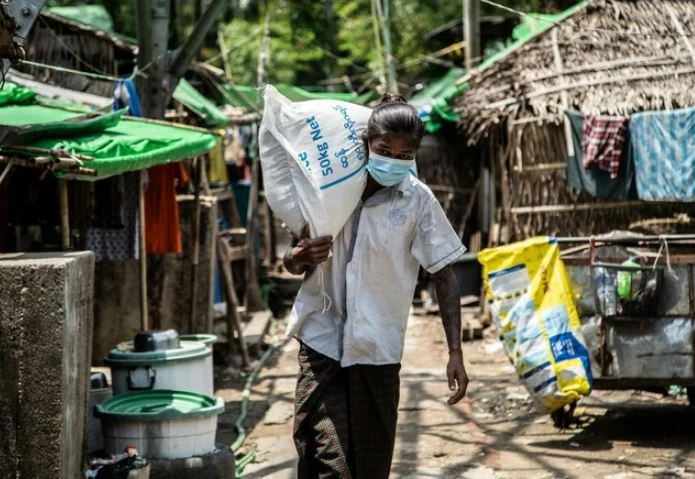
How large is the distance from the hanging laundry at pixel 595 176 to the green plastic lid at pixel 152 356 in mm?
5994

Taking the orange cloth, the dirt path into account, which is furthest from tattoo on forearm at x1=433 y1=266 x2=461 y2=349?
the orange cloth

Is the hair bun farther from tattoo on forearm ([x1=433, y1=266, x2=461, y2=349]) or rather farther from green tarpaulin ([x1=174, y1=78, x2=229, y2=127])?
green tarpaulin ([x1=174, y1=78, x2=229, y2=127])

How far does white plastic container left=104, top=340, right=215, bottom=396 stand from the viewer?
7.09 m

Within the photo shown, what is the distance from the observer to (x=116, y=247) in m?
9.30

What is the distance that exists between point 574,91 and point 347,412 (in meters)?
8.63

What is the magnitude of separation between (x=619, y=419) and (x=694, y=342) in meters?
1.35

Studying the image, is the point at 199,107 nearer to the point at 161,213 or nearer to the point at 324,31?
the point at 161,213

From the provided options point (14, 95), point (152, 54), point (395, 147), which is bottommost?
point (395, 147)

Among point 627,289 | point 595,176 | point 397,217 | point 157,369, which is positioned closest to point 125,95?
point 157,369

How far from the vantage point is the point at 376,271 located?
174 inches

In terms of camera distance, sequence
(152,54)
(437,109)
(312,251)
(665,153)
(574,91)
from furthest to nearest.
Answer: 1. (437,109)
2. (574,91)
3. (665,153)
4. (152,54)
5. (312,251)

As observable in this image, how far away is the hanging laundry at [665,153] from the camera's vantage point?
11.2 m

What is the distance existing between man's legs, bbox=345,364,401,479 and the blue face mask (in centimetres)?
72

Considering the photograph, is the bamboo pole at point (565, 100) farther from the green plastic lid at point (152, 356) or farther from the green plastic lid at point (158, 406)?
the green plastic lid at point (158, 406)
